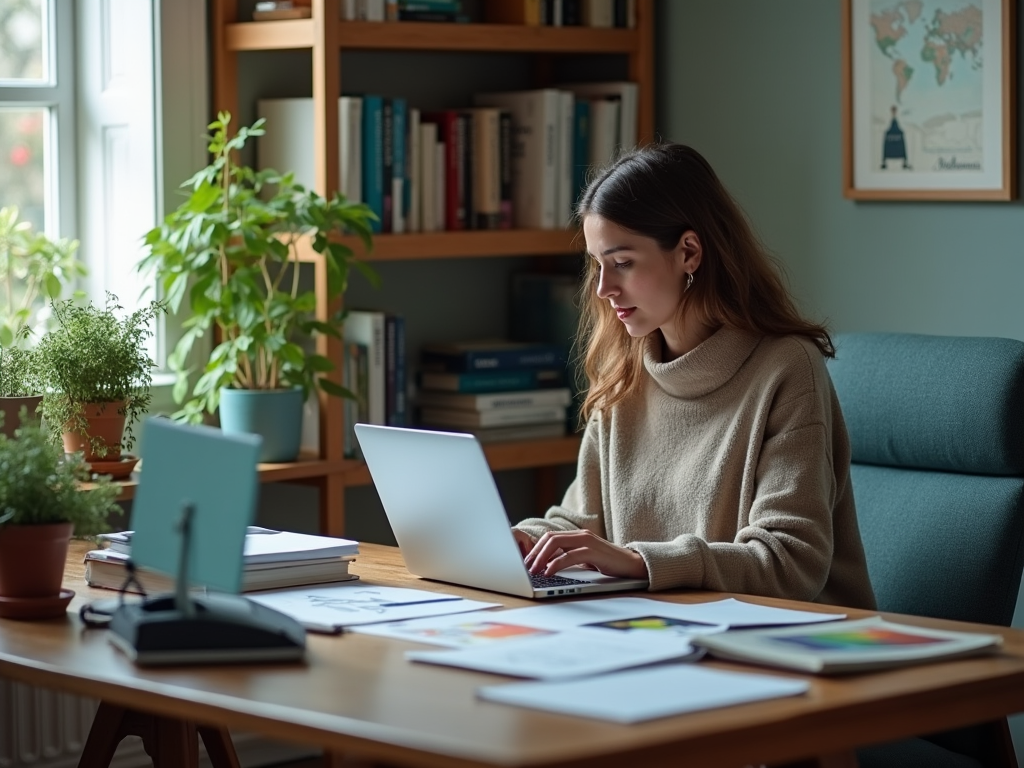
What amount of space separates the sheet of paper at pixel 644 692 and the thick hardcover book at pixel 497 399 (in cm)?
201

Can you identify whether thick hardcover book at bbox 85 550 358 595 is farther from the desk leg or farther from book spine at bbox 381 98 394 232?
book spine at bbox 381 98 394 232

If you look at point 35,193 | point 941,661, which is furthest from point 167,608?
point 35,193

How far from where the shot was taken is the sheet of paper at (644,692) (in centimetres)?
145

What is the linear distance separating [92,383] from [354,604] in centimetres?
101

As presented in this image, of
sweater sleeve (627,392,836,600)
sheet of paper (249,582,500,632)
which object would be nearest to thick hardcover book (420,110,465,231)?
sweater sleeve (627,392,836,600)

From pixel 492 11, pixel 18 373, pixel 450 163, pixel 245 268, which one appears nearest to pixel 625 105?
pixel 492 11

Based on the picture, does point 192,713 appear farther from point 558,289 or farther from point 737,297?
point 558,289

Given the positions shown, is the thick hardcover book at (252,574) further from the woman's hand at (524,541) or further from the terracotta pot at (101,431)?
the terracotta pot at (101,431)

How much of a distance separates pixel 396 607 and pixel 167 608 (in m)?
0.33

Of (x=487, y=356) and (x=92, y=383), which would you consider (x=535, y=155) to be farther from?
(x=92, y=383)

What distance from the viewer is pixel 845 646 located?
5.60 ft

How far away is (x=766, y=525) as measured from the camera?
2.21 m

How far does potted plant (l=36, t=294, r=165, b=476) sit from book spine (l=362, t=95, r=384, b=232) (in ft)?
2.11

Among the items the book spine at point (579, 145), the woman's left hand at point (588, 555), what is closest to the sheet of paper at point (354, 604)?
the woman's left hand at point (588, 555)
